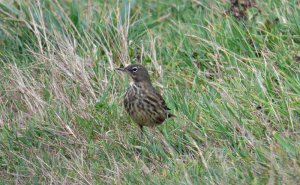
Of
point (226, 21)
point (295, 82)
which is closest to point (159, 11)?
point (226, 21)

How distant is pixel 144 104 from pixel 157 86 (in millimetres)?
922

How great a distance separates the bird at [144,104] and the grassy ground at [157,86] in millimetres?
114

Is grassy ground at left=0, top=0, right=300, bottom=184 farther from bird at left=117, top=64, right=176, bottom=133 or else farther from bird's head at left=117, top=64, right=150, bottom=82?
bird's head at left=117, top=64, right=150, bottom=82

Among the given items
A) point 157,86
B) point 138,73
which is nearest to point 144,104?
point 138,73

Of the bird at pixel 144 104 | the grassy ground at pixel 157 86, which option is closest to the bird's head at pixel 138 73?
the bird at pixel 144 104

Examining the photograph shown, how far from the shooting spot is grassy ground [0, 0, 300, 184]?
7234 mm

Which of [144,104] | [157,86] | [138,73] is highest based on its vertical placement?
[138,73]

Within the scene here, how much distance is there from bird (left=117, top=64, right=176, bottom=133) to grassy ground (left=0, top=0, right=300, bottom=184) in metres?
0.11

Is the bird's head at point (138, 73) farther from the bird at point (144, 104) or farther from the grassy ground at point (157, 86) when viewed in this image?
the grassy ground at point (157, 86)

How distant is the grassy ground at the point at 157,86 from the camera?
723 cm

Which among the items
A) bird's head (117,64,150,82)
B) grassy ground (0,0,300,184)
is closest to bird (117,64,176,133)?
bird's head (117,64,150,82)

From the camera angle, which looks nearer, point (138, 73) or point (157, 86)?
point (138, 73)

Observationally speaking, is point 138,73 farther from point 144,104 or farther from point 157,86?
point 157,86

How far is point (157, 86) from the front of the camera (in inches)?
368
